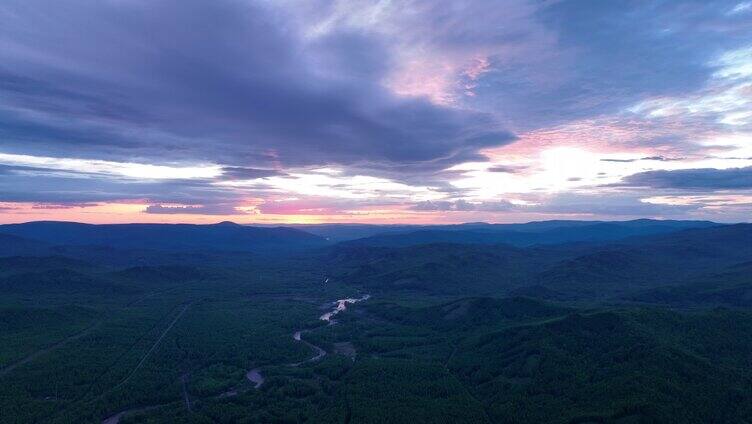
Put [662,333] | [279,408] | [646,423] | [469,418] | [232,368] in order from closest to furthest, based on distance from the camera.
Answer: [646,423] < [469,418] < [279,408] < [662,333] < [232,368]

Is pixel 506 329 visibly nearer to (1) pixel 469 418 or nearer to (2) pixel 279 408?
(1) pixel 469 418

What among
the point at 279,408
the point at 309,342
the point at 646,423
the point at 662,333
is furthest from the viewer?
the point at 309,342

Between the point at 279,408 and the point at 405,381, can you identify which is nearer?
the point at 279,408

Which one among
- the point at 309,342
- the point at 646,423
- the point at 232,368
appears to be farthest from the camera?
the point at 309,342

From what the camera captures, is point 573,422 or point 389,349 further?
point 389,349

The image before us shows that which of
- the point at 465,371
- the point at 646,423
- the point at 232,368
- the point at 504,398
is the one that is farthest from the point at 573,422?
the point at 232,368

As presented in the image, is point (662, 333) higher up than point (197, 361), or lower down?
higher up

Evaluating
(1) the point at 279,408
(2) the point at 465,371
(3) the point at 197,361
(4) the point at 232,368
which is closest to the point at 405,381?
(2) the point at 465,371

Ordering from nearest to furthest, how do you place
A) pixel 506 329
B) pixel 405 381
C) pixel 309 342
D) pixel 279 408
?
pixel 279 408
pixel 405 381
pixel 506 329
pixel 309 342

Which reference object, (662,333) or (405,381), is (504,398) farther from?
(662,333)
